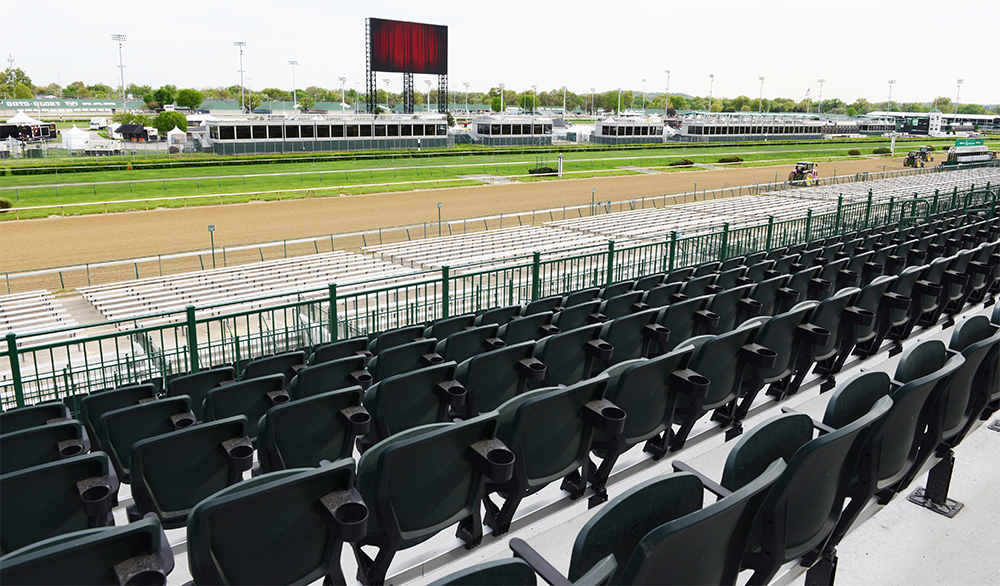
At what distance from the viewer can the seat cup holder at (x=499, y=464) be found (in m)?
3.41

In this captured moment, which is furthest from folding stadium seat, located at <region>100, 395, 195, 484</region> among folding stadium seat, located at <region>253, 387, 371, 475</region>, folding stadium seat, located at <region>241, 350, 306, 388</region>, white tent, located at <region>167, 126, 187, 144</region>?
white tent, located at <region>167, 126, 187, 144</region>

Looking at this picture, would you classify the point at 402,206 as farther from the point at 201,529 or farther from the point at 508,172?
the point at 201,529

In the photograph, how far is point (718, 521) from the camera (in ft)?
7.99

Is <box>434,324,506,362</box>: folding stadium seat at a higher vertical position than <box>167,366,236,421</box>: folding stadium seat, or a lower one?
higher

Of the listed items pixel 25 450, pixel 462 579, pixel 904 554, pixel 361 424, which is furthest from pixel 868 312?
pixel 25 450

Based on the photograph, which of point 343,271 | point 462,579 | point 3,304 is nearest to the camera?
point 462,579

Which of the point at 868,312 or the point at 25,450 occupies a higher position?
the point at 868,312

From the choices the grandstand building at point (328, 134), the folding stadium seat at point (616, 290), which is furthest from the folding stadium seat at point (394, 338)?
the grandstand building at point (328, 134)

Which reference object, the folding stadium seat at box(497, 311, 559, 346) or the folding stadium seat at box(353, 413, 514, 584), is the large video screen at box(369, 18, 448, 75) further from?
the folding stadium seat at box(353, 413, 514, 584)

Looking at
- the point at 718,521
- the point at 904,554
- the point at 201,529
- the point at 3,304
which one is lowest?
the point at 3,304

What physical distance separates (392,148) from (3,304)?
64.2 m

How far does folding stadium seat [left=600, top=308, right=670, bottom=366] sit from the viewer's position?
6395 mm

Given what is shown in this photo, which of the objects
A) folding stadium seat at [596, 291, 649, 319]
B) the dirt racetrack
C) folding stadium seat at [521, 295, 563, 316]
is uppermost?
folding stadium seat at [596, 291, 649, 319]

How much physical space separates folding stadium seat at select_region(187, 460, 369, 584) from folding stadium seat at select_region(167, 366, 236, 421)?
11.3ft
